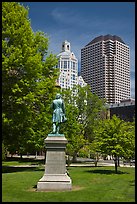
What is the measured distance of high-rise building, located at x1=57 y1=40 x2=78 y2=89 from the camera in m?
140

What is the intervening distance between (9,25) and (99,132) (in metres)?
11.1

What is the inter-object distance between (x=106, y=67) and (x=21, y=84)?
131m

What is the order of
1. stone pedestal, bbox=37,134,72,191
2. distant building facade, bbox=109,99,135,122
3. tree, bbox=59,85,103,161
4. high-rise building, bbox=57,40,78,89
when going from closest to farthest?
stone pedestal, bbox=37,134,72,191
tree, bbox=59,85,103,161
distant building facade, bbox=109,99,135,122
high-rise building, bbox=57,40,78,89

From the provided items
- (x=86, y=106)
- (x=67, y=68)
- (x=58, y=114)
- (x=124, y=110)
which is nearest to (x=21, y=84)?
(x=58, y=114)

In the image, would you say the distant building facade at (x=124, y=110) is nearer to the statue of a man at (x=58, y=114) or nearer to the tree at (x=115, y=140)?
the tree at (x=115, y=140)

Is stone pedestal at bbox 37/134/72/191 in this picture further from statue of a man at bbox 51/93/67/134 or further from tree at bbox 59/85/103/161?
tree at bbox 59/85/103/161

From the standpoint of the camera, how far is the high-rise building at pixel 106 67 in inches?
5822

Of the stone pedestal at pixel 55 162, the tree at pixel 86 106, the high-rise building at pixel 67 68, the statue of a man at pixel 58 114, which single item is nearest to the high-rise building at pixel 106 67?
the high-rise building at pixel 67 68

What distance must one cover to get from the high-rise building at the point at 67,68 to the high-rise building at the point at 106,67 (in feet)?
14.9

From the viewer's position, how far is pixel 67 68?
5940 inches

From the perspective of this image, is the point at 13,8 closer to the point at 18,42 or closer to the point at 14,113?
the point at 18,42

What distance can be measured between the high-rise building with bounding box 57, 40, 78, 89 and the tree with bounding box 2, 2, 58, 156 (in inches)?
4385

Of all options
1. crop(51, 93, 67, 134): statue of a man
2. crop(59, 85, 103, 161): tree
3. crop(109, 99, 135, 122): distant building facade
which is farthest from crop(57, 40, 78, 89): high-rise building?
crop(51, 93, 67, 134): statue of a man

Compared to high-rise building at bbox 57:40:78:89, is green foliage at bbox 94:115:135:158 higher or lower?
lower
